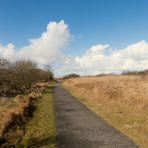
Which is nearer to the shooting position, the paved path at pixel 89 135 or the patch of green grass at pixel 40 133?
the paved path at pixel 89 135

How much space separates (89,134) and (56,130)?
1.86 m

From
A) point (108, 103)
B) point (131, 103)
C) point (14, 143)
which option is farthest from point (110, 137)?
point (108, 103)

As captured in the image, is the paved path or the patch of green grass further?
the patch of green grass

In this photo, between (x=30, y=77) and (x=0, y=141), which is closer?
(x=0, y=141)

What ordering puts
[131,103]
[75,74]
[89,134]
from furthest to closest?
[75,74] < [131,103] < [89,134]

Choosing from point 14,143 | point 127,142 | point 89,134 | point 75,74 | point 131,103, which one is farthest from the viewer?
point 75,74

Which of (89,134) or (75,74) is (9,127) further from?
(75,74)

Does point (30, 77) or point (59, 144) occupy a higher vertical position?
point (30, 77)

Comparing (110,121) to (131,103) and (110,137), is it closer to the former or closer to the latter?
(110,137)

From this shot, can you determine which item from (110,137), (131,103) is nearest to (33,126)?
(110,137)

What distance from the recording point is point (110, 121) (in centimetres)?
1305

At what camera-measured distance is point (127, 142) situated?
29.4 feet

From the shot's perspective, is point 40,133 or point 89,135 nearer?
point 89,135

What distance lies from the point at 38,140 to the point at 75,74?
146433 millimetres
